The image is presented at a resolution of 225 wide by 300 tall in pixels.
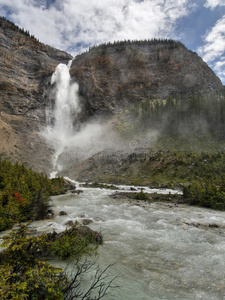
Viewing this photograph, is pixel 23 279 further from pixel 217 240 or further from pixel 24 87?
pixel 24 87

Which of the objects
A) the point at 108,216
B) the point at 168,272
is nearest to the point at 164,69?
the point at 108,216

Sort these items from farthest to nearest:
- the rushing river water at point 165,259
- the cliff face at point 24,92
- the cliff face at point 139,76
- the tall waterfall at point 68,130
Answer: the cliff face at point 139,76, the tall waterfall at point 68,130, the cliff face at point 24,92, the rushing river water at point 165,259

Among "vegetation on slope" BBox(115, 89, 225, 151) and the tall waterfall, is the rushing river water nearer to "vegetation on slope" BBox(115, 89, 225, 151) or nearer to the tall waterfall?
"vegetation on slope" BBox(115, 89, 225, 151)

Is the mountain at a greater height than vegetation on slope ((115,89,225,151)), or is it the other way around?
the mountain

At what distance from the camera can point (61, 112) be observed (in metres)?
104

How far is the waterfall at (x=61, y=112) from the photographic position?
92875 mm

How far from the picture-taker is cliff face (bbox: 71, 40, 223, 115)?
103 m

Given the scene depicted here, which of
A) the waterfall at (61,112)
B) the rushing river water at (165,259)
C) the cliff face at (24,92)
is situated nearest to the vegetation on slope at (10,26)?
the cliff face at (24,92)

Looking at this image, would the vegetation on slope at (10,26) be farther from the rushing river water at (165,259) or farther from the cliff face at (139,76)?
the rushing river water at (165,259)

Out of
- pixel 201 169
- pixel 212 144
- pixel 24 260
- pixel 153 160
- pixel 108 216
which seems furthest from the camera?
pixel 212 144

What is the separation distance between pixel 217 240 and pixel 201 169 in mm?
29434

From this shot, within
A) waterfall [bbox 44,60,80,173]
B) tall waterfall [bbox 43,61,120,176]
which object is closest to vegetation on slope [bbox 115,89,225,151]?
tall waterfall [bbox 43,61,120,176]

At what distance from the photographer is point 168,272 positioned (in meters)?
7.12

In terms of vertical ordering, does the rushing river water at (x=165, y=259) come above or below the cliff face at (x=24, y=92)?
below
